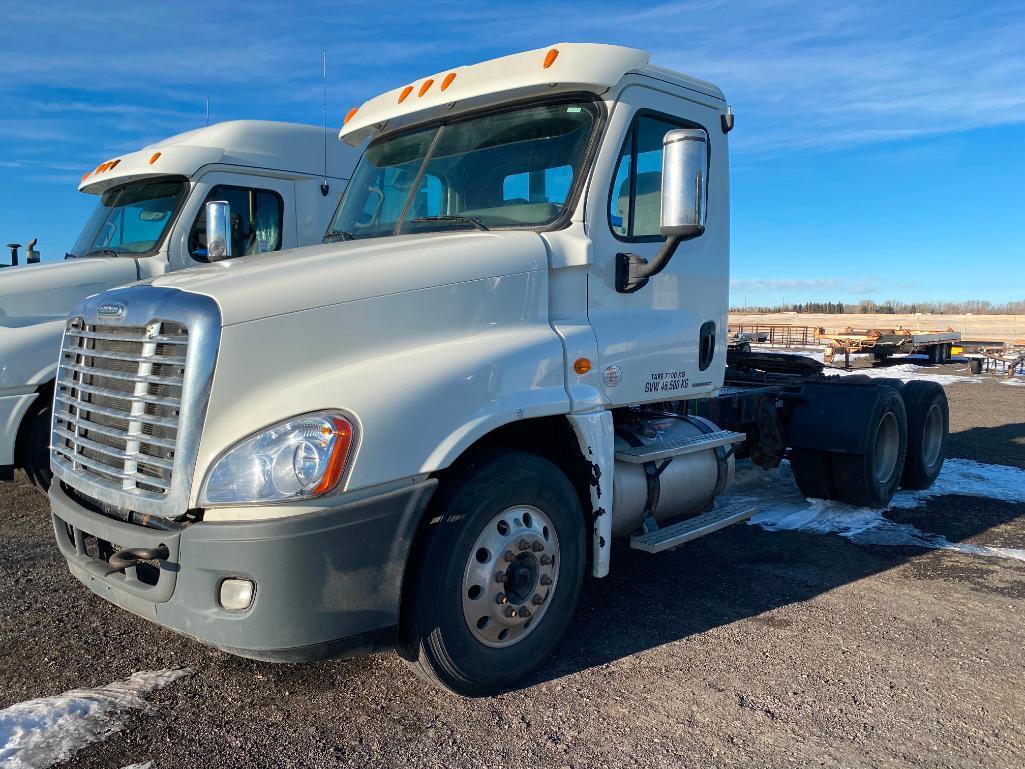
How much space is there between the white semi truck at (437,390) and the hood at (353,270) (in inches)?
0.6

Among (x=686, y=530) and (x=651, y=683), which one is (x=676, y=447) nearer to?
(x=686, y=530)

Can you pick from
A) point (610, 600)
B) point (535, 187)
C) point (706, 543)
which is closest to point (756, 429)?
point (706, 543)

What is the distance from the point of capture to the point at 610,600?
4.70m

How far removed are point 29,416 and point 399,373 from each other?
4.38 metres

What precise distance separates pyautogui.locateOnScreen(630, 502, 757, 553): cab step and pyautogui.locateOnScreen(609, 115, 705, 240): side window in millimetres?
1637

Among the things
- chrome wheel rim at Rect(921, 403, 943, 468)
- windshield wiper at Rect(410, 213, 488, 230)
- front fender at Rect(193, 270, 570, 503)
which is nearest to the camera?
front fender at Rect(193, 270, 570, 503)

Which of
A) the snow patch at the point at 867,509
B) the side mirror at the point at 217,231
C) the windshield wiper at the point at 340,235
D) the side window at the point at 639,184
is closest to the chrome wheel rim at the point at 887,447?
the snow patch at the point at 867,509

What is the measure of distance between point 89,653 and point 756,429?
17.5ft

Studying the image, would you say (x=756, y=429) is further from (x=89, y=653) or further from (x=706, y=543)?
(x=89, y=653)

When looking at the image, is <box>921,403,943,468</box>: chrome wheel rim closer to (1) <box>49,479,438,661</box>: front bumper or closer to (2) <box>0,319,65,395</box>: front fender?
(1) <box>49,479,438,661</box>: front bumper

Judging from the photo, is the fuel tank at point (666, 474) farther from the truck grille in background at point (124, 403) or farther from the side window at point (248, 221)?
the side window at point (248, 221)

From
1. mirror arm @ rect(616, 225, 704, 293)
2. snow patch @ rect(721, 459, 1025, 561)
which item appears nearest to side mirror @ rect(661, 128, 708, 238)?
mirror arm @ rect(616, 225, 704, 293)

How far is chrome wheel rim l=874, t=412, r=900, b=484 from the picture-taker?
7215mm

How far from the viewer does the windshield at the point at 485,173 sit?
4125 millimetres
